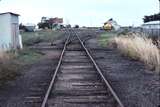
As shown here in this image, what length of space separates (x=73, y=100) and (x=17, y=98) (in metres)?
1.52

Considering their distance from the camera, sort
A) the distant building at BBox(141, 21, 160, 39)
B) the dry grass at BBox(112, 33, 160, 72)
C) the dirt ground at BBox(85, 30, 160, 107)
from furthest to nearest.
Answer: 1. the distant building at BBox(141, 21, 160, 39)
2. the dry grass at BBox(112, 33, 160, 72)
3. the dirt ground at BBox(85, 30, 160, 107)

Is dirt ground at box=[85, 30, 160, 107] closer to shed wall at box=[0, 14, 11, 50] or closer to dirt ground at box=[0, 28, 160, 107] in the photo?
dirt ground at box=[0, 28, 160, 107]

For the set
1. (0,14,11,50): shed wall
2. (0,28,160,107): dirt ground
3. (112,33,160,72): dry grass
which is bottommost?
(0,28,160,107): dirt ground

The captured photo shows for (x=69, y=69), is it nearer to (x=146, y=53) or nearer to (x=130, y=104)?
(x=146, y=53)

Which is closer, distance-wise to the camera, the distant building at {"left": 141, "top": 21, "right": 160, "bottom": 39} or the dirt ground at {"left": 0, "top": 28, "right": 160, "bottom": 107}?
the dirt ground at {"left": 0, "top": 28, "right": 160, "bottom": 107}

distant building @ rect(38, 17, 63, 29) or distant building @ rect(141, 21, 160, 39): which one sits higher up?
distant building @ rect(141, 21, 160, 39)

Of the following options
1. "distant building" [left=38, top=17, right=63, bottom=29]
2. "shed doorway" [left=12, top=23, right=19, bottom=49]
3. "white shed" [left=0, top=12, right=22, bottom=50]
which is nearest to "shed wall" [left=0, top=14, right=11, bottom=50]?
"white shed" [left=0, top=12, right=22, bottom=50]

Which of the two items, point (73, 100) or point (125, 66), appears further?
point (125, 66)

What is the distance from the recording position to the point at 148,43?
20938mm

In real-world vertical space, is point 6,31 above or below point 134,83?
above

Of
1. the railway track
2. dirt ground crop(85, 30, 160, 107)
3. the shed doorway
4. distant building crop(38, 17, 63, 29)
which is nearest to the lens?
the railway track

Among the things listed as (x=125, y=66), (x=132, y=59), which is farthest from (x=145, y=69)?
(x=132, y=59)

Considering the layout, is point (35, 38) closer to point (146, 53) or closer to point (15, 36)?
point (15, 36)

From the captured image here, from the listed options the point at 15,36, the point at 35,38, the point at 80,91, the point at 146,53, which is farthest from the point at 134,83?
the point at 35,38
